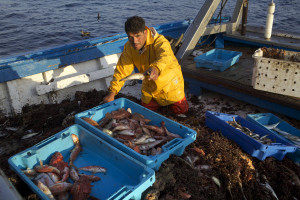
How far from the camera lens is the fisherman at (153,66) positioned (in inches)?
146

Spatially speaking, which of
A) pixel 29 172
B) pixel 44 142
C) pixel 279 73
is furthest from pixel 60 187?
pixel 279 73

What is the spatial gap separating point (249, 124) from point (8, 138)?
421cm

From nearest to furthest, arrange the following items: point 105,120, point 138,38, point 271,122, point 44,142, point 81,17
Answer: point 44,142
point 105,120
point 138,38
point 271,122
point 81,17

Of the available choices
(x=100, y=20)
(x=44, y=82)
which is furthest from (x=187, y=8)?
(x=44, y=82)

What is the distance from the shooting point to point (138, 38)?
3803mm

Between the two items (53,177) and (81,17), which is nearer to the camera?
(53,177)

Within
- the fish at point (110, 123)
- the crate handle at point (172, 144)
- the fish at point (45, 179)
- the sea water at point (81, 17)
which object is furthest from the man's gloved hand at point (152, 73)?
the sea water at point (81, 17)

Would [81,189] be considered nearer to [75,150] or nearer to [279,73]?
[75,150]

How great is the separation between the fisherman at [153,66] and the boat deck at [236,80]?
0.94 metres

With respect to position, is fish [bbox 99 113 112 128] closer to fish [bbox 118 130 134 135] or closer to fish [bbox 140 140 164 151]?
fish [bbox 118 130 134 135]

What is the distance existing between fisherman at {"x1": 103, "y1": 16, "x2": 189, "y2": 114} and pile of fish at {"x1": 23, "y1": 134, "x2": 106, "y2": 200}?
1.37m

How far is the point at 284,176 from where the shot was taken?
3.02 metres

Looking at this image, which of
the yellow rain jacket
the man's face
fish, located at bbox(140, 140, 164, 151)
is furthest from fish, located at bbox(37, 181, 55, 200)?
the man's face

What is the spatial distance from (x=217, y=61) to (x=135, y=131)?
9.86ft
